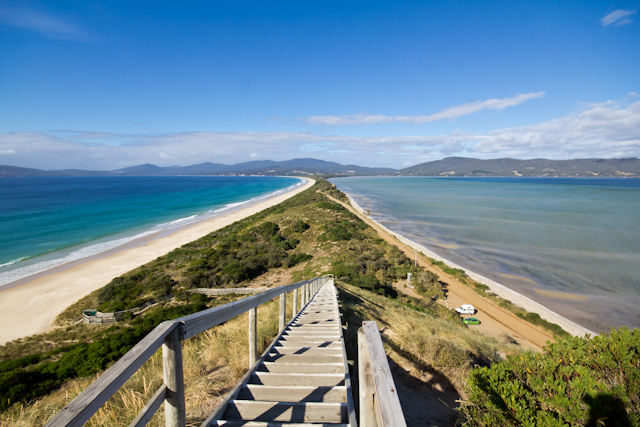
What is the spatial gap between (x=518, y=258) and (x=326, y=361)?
33704 mm

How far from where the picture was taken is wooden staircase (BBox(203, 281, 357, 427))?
247 centimetres

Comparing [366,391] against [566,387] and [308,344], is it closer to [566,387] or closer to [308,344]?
[566,387]

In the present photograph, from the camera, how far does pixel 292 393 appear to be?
2.87 m

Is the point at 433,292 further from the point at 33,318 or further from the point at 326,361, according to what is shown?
the point at 33,318

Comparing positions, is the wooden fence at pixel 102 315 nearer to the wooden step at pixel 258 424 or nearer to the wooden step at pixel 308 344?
the wooden step at pixel 308 344

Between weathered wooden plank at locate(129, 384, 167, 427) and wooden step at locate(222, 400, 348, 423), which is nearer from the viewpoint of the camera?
weathered wooden plank at locate(129, 384, 167, 427)

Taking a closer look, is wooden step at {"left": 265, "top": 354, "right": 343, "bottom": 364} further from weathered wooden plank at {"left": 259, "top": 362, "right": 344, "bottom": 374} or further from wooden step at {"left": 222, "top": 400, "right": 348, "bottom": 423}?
wooden step at {"left": 222, "top": 400, "right": 348, "bottom": 423}

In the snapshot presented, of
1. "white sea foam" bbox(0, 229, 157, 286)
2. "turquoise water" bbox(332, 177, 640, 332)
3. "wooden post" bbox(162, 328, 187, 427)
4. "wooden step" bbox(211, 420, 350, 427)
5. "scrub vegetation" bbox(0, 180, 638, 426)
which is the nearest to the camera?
"wooden post" bbox(162, 328, 187, 427)

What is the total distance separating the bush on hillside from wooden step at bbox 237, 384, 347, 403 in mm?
1331

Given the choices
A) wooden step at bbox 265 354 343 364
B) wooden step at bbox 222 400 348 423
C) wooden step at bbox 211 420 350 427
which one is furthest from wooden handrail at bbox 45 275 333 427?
wooden step at bbox 265 354 343 364

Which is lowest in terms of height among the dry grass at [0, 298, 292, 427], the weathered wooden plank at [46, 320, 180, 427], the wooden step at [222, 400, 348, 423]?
the dry grass at [0, 298, 292, 427]

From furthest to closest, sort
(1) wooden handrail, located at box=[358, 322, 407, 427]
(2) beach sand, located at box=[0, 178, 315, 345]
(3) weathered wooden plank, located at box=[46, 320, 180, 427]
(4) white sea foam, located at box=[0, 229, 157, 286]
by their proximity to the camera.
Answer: (4) white sea foam, located at box=[0, 229, 157, 286] → (2) beach sand, located at box=[0, 178, 315, 345] → (1) wooden handrail, located at box=[358, 322, 407, 427] → (3) weathered wooden plank, located at box=[46, 320, 180, 427]

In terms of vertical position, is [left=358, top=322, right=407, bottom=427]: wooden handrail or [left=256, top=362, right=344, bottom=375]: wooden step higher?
[left=358, top=322, right=407, bottom=427]: wooden handrail

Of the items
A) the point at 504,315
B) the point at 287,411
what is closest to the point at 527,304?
the point at 504,315
